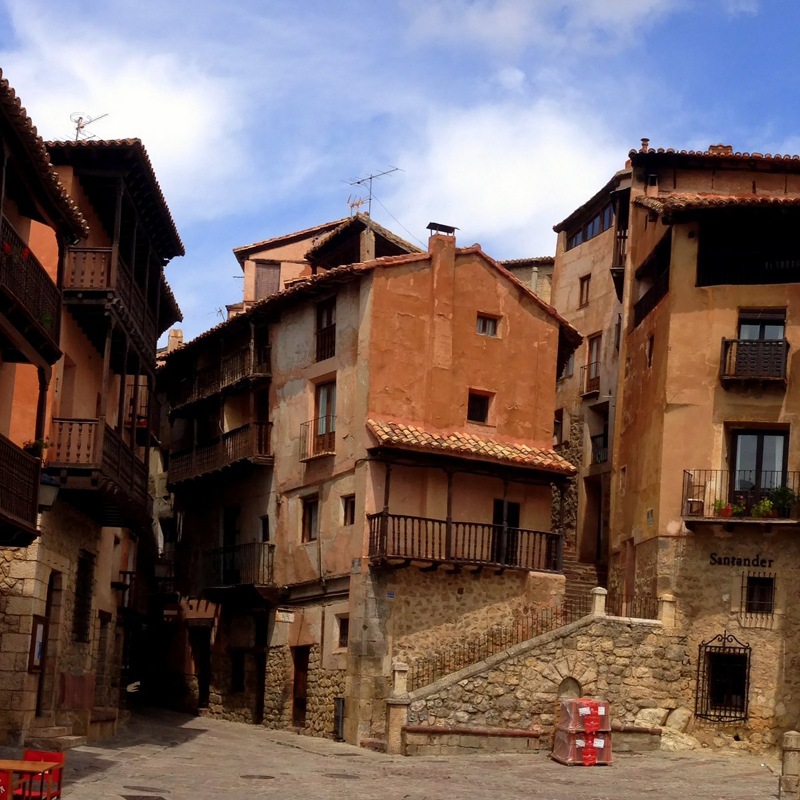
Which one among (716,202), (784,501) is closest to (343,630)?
(784,501)

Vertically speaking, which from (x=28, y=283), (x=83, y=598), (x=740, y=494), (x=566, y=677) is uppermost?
(x=28, y=283)

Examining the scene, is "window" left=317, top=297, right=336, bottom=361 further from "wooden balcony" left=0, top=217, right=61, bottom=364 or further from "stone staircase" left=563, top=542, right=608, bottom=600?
"wooden balcony" left=0, top=217, right=61, bottom=364

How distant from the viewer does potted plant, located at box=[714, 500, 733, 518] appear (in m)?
32.1

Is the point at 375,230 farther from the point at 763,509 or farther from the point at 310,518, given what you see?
the point at 763,509

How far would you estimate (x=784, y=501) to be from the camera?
31.9 m

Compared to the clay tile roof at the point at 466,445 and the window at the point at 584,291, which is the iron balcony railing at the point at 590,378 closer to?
the window at the point at 584,291

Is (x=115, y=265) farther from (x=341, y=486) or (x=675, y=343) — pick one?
(x=675, y=343)

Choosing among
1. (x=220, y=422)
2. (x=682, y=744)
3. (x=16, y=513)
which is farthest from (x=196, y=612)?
(x=16, y=513)

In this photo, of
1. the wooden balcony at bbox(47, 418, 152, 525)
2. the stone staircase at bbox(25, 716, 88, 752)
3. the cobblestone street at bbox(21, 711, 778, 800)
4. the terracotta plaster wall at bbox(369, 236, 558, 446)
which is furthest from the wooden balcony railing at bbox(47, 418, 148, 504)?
the terracotta plaster wall at bbox(369, 236, 558, 446)

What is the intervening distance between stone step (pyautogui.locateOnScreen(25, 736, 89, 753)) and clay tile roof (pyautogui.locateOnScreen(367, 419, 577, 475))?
10.3m

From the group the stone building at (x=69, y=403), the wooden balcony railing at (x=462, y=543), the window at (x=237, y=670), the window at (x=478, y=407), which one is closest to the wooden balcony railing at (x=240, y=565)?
the window at (x=237, y=670)

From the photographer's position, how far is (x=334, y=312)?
118ft

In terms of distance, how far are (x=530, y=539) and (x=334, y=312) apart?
7601 millimetres

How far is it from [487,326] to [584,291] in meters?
12.2
